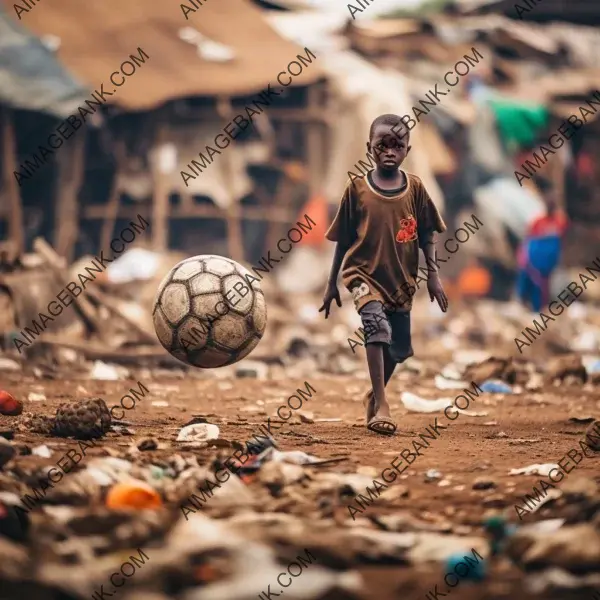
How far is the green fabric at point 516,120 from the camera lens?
18344 mm

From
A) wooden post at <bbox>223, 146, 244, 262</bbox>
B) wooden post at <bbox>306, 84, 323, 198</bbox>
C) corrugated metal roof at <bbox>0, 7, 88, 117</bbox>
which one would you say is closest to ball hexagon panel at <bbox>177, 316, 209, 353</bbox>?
corrugated metal roof at <bbox>0, 7, 88, 117</bbox>

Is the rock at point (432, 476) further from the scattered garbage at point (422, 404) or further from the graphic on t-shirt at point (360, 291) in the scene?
the scattered garbage at point (422, 404)

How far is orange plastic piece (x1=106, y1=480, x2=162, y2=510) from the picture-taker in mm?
3803

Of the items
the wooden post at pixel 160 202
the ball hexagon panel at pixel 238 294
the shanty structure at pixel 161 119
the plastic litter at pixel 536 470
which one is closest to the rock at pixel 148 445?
the ball hexagon panel at pixel 238 294

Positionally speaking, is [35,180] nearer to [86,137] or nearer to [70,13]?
[86,137]

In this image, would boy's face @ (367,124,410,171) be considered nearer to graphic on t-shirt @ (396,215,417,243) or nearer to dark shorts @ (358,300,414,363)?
graphic on t-shirt @ (396,215,417,243)

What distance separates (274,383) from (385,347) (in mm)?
2870

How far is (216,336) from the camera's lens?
584 cm

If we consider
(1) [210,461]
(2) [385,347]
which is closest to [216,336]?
(2) [385,347]

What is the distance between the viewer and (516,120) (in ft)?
60.2

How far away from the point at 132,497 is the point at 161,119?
12483mm

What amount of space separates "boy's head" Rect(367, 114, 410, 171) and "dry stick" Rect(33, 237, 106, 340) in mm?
4958

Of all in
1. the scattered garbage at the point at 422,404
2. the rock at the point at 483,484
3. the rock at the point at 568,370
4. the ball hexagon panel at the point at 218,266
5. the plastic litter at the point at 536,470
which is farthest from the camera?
the rock at the point at 568,370

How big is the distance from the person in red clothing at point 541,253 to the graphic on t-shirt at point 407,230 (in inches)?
361
